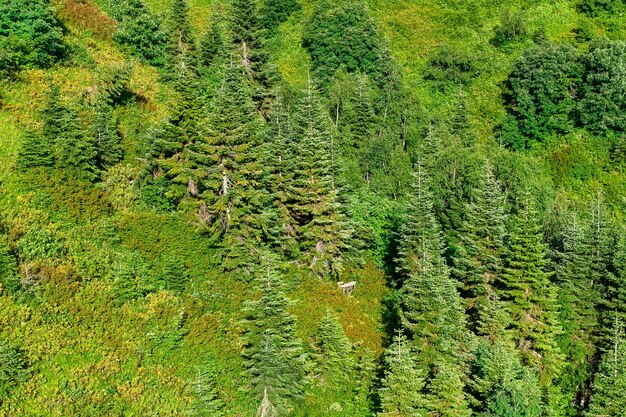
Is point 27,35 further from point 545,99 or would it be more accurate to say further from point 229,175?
point 545,99

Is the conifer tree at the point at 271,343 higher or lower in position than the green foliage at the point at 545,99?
lower

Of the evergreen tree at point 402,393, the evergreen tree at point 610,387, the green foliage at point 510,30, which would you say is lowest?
the evergreen tree at point 610,387

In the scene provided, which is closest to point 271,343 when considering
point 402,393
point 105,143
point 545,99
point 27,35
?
point 402,393

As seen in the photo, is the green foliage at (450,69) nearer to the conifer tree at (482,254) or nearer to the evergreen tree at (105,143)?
the conifer tree at (482,254)

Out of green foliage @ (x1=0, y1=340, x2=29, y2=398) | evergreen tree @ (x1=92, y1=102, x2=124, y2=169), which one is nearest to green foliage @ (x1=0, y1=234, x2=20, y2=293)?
green foliage @ (x1=0, y1=340, x2=29, y2=398)

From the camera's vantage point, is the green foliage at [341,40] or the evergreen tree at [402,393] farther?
the green foliage at [341,40]

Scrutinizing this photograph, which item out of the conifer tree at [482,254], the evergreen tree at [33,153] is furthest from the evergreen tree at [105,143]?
the conifer tree at [482,254]
